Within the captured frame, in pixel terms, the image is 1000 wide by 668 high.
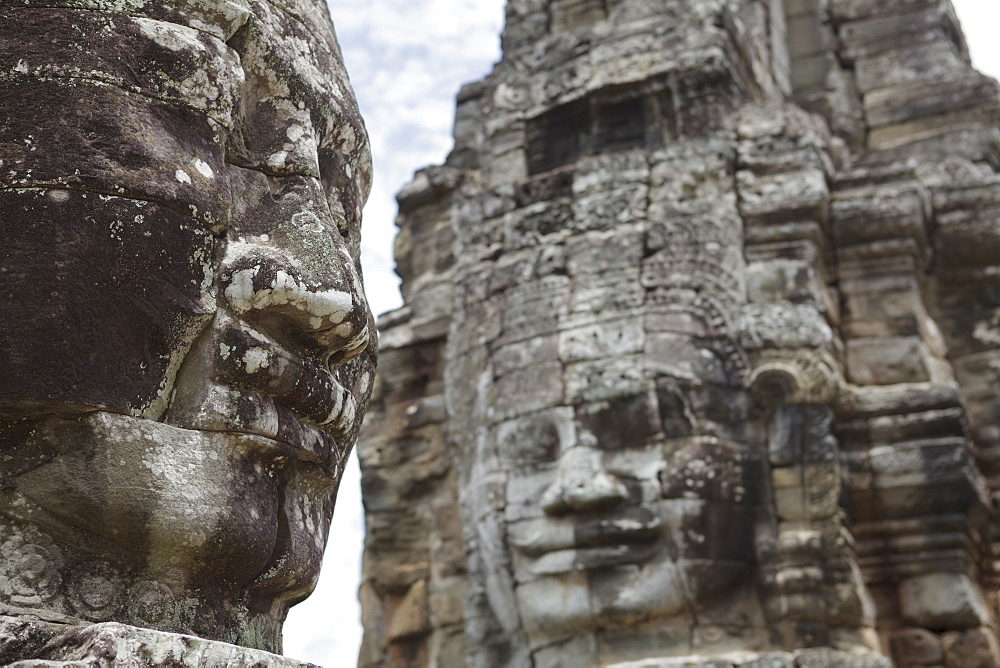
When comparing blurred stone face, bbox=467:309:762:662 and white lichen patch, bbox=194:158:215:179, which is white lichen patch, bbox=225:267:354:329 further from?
blurred stone face, bbox=467:309:762:662

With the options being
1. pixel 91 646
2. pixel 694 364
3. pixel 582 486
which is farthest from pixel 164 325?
pixel 694 364

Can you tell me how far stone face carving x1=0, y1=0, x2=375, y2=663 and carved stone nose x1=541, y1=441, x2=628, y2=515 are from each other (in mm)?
3851

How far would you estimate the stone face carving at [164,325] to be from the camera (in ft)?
6.21

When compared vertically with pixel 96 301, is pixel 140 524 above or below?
below

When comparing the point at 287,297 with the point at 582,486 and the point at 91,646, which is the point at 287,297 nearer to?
the point at 91,646

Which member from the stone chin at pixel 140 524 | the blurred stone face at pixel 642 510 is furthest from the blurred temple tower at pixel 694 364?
the stone chin at pixel 140 524

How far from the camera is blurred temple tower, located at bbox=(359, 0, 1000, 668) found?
241 inches

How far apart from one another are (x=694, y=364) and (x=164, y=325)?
474 cm

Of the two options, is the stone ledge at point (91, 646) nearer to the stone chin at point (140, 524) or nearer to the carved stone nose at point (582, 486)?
the stone chin at point (140, 524)

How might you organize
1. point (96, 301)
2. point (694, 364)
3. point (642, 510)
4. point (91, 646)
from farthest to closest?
point (694, 364), point (642, 510), point (96, 301), point (91, 646)

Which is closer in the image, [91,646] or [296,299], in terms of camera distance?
[91,646]

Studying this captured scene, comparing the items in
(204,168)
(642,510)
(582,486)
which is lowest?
(204,168)

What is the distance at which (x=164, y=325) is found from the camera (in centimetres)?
202

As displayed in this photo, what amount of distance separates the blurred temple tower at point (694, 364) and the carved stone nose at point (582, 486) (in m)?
0.02
